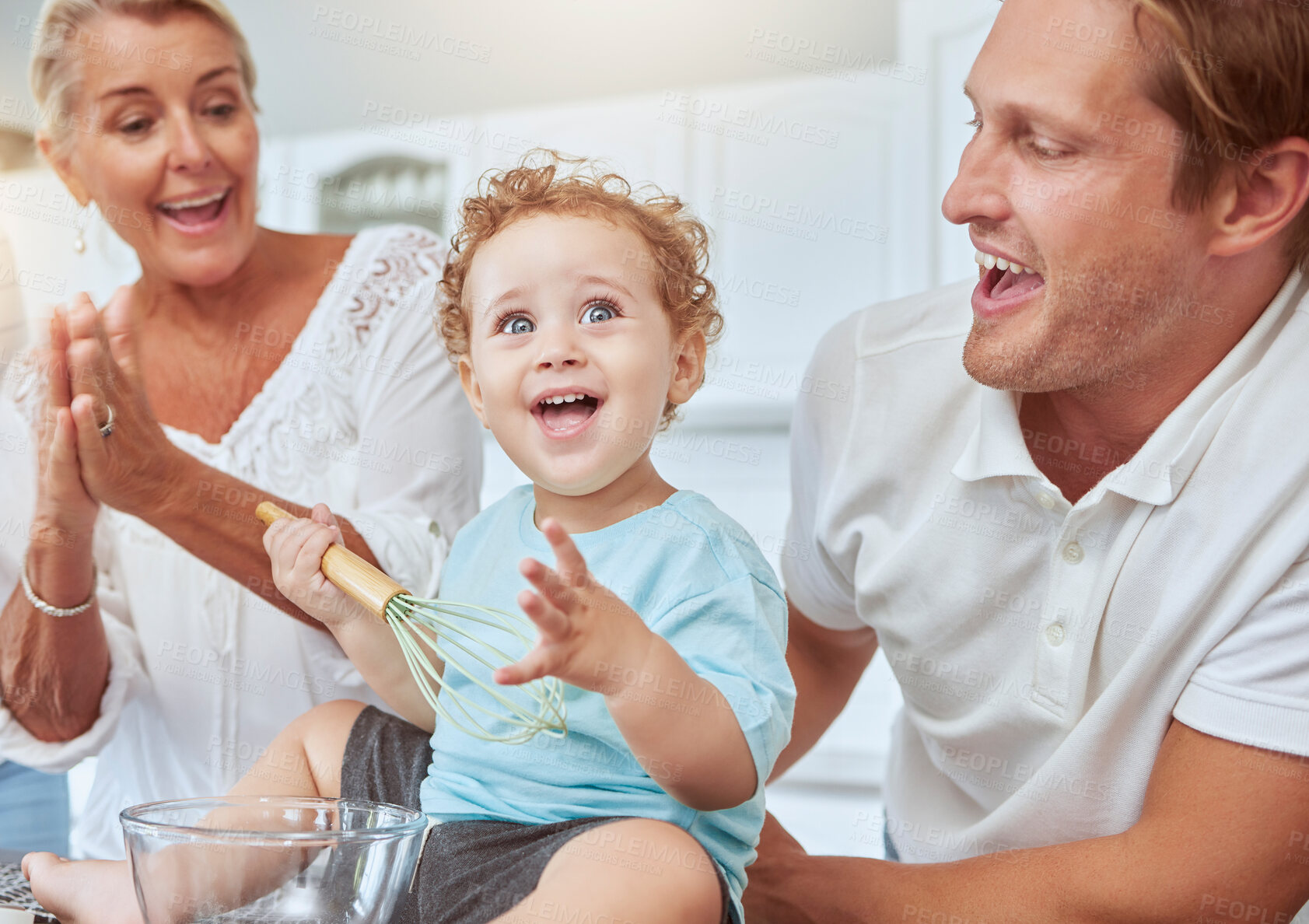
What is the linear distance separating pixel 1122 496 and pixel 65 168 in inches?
46.1

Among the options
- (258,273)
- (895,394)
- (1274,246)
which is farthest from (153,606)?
(1274,246)

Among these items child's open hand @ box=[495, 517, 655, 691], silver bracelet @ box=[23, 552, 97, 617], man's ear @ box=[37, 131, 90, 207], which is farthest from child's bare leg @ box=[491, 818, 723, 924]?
man's ear @ box=[37, 131, 90, 207]

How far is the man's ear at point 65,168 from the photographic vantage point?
1.27m

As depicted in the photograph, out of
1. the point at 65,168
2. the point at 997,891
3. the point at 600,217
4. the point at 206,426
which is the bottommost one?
the point at 997,891

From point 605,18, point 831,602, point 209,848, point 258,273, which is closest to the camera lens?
point 209,848

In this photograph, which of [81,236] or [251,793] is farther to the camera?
[81,236]

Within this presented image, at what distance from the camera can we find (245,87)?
4.18 ft

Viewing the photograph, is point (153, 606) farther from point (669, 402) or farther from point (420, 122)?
point (420, 122)

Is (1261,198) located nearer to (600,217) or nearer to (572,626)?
(600,217)

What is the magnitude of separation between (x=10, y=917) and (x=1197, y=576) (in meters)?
0.94

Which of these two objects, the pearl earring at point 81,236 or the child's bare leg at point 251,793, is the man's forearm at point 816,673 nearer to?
the child's bare leg at point 251,793

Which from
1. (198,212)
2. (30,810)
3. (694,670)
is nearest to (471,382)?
(694,670)

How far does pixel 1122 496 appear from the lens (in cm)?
93

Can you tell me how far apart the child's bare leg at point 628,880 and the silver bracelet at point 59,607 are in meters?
0.72
